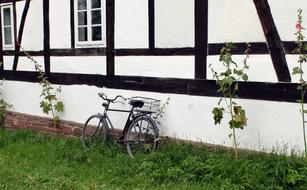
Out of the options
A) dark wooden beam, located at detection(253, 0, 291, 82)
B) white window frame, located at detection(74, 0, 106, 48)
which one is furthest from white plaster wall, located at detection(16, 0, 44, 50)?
dark wooden beam, located at detection(253, 0, 291, 82)

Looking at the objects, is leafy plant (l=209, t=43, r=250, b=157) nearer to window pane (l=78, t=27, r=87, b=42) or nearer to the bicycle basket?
the bicycle basket

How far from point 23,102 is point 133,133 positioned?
13.8ft

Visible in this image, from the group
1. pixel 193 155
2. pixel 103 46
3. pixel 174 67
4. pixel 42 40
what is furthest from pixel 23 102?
pixel 193 155

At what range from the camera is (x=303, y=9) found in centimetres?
626

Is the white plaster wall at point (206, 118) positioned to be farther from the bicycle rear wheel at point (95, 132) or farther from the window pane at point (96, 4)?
the window pane at point (96, 4)

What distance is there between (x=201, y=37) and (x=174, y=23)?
587 mm

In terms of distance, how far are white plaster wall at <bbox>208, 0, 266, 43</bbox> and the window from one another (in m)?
6.06

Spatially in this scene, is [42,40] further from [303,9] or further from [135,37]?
[303,9]

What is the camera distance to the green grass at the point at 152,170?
5953mm

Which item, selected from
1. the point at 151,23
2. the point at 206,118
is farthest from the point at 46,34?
the point at 206,118

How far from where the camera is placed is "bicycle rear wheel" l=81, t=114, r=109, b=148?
28.2 feet

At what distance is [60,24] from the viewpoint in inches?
398

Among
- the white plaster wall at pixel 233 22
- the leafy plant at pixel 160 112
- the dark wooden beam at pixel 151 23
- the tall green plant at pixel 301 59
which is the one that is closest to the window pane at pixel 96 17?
the dark wooden beam at pixel 151 23

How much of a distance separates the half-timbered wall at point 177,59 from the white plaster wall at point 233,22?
0.5 inches
